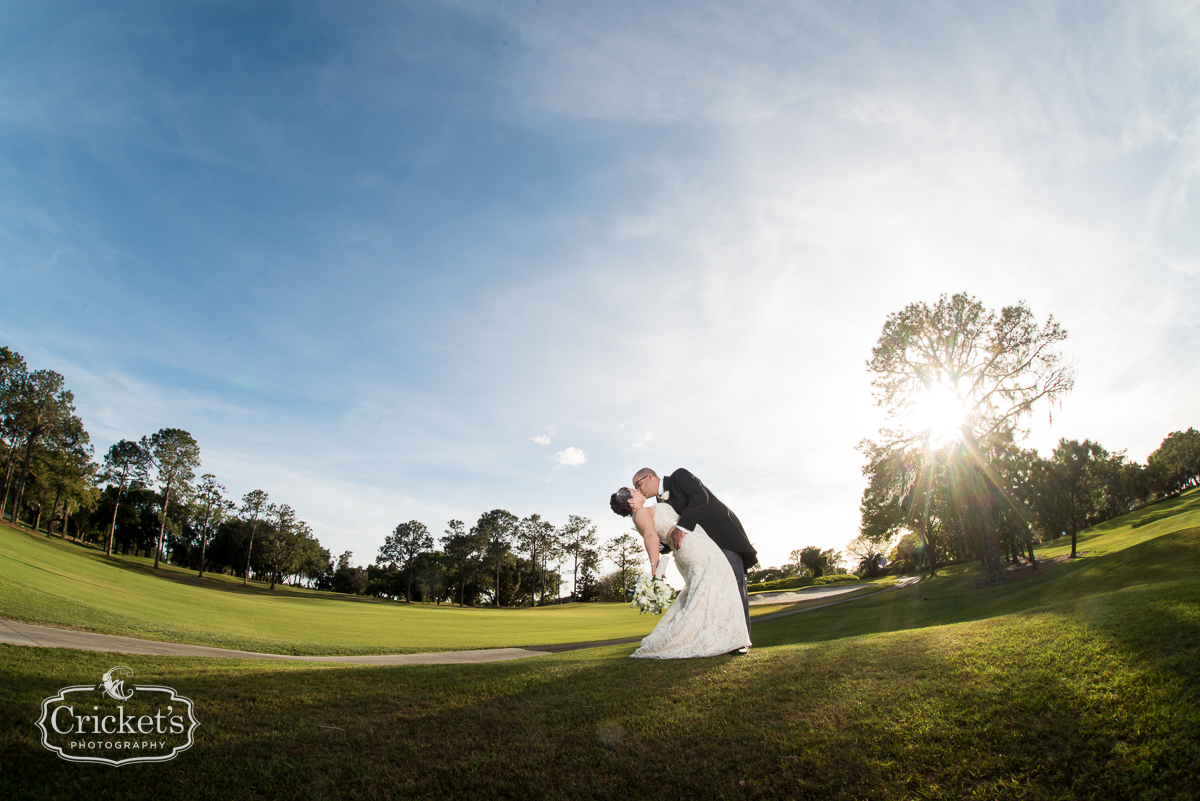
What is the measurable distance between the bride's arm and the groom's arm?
0.44 m

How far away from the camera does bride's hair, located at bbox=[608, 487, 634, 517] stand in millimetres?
7953

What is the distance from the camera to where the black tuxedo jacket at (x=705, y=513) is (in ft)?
26.1

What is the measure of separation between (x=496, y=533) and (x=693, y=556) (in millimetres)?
87136

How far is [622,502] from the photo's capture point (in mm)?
7961

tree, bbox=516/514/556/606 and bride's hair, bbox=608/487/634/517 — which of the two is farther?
tree, bbox=516/514/556/606

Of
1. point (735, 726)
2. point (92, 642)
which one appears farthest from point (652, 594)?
point (92, 642)

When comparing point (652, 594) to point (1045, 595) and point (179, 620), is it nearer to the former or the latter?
point (1045, 595)

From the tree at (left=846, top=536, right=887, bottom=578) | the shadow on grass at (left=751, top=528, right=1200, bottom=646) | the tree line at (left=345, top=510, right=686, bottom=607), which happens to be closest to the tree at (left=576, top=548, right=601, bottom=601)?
the tree line at (left=345, top=510, right=686, bottom=607)

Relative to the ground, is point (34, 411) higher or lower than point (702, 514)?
higher

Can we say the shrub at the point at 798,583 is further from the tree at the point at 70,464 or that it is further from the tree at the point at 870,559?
the tree at the point at 70,464

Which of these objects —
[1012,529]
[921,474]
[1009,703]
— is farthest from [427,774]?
[1012,529]

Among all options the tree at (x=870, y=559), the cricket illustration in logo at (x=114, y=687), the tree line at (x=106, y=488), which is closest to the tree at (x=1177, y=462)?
the tree at (x=870, y=559)

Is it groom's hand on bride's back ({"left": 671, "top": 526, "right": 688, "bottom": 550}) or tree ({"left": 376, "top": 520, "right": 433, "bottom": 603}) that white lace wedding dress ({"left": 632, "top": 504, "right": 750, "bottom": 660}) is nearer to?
groom's hand on bride's back ({"left": 671, "top": 526, "right": 688, "bottom": 550})

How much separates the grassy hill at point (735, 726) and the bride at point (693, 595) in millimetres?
660
